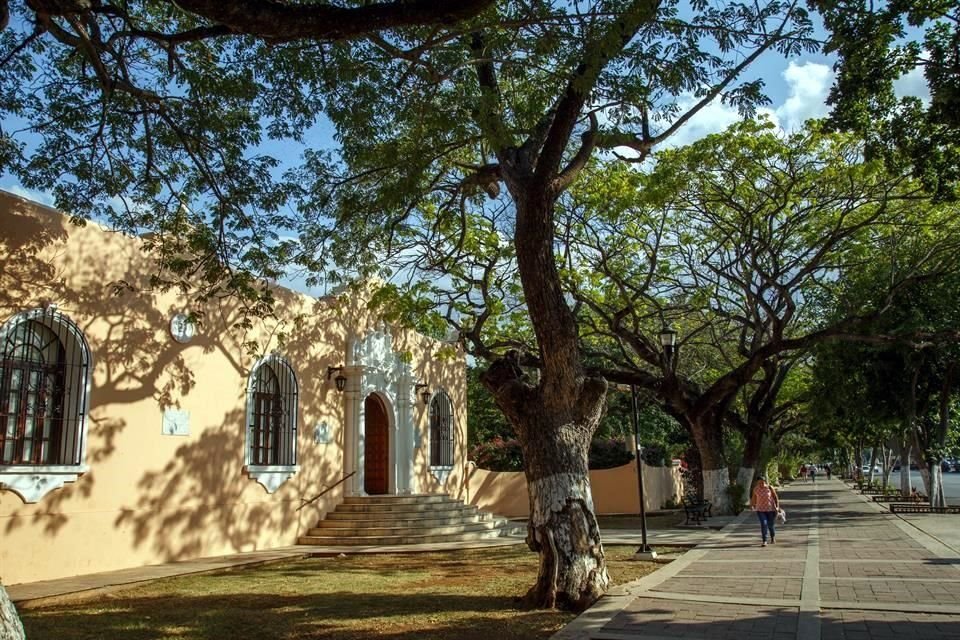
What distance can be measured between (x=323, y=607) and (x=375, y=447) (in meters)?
9.73

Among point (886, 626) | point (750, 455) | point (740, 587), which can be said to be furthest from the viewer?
point (750, 455)

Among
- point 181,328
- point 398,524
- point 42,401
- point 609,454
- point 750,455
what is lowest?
point 398,524

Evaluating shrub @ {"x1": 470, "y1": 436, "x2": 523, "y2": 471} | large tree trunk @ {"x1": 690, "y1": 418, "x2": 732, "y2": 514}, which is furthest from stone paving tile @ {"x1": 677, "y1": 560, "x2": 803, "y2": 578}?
shrub @ {"x1": 470, "y1": 436, "x2": 523, "y2": 471}

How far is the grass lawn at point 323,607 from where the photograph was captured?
7.00 meters

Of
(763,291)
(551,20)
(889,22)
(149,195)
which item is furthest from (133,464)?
(763,291)

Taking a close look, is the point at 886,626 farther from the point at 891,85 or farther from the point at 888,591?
the point at 891,85

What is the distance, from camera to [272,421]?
14.6m

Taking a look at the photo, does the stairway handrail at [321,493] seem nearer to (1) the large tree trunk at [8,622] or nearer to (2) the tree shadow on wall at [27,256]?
(2) the tree shadow on wall at [27,256]

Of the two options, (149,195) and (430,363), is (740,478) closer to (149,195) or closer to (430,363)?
(430,363)

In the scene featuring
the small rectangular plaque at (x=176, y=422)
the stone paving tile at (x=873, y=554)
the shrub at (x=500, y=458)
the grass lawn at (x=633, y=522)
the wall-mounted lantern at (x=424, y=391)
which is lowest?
the grass lawn at (x=633, y=522)

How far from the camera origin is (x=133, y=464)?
11422 millimetres

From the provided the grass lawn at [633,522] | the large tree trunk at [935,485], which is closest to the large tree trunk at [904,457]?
the large tree trunk at [935,485]

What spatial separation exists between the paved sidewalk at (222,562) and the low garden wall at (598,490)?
6.09m

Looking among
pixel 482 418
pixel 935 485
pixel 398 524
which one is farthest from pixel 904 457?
pixel 398 524
